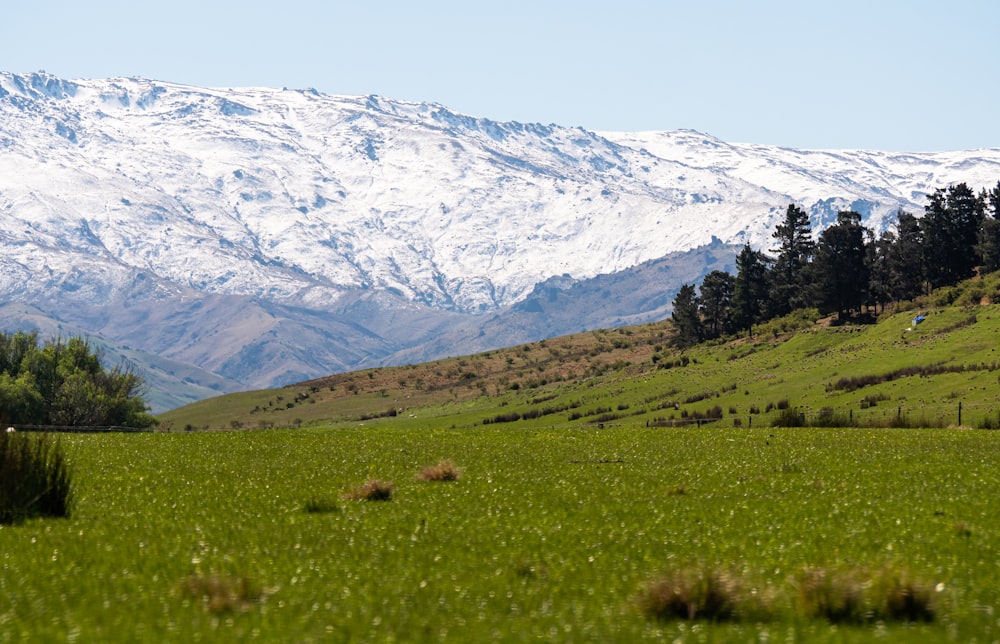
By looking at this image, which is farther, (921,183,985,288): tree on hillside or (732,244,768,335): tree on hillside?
(732,244,768,335): tree on hillside

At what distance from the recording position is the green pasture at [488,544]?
16609 millimetres

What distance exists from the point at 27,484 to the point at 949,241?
150337mm

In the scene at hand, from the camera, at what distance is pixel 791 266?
17412 centimetres

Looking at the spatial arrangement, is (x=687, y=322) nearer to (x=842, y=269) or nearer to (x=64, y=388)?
(x=842, y=269)

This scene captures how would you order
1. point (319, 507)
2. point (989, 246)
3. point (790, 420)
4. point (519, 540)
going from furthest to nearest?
point (989, 246), point (790, 420), point (319, 507), point (519, 540)

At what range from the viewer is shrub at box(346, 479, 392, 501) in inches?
1200

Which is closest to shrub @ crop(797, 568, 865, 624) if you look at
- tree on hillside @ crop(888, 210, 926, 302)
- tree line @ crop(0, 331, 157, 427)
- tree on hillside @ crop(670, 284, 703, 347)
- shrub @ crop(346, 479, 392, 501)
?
shrub @ crop(346, 479, 392, 501)

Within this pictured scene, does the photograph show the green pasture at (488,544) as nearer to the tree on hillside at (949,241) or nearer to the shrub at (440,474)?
the shrub at (440,474)

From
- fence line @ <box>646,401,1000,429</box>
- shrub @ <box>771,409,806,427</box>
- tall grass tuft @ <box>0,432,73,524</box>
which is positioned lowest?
fence line @ <box>646,401,1000,429</box>

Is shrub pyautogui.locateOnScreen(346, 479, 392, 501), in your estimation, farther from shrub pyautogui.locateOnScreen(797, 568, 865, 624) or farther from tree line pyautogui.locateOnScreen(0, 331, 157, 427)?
tree line pyautogui.locateOnScreen(0, 331, 157, 427)

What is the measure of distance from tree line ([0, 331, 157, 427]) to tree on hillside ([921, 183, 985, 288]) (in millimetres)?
101251

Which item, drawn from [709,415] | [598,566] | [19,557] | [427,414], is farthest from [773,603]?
[427,414]

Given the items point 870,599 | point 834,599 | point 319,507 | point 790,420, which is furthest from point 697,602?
point 790,420

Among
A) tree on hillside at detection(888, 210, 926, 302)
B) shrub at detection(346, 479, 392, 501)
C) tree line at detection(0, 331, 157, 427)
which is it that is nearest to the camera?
shrub at detection(346, 479, 392, 501)
